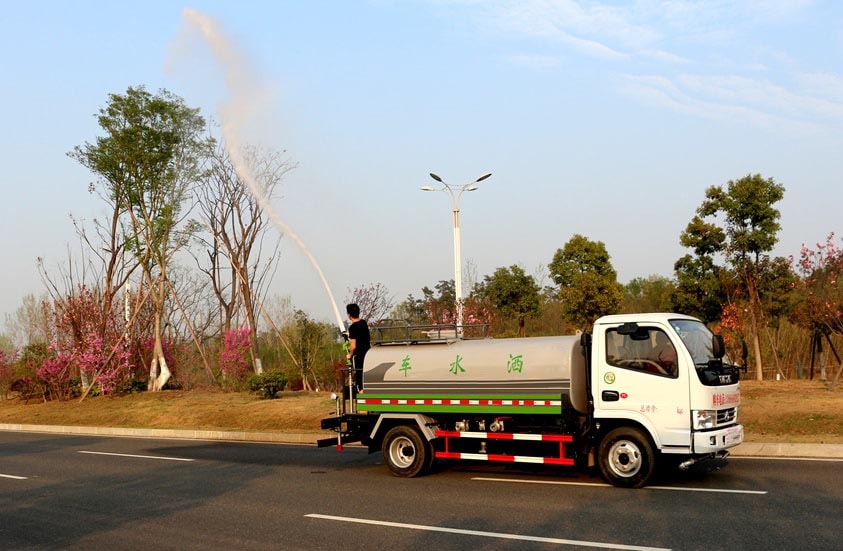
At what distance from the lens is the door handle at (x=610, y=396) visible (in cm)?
1098

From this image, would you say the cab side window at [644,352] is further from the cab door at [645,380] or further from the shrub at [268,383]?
the shrub at [268,383]

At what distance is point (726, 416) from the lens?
1101 cm

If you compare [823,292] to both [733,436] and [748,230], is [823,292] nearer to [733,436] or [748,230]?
[748,230]

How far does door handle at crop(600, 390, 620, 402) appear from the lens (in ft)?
36.0

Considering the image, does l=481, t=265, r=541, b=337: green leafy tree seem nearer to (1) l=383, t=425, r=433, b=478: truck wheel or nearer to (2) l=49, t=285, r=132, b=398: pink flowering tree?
(2) l=49, t=285, r=132, b=398: pink flowering tree

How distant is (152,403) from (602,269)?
1930cm

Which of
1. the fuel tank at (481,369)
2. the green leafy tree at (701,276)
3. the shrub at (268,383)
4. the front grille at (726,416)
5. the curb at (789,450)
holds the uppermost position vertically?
the green leafy tree at (701,276)

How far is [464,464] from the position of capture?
14078 millimetres

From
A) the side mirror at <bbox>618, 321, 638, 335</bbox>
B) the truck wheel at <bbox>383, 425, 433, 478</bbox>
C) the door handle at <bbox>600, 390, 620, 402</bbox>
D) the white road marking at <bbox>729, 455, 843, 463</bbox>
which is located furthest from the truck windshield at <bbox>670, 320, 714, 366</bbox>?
the truck wheel at <bbox>383, 425, 433, 478</bbox>

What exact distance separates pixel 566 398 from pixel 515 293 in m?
25.6

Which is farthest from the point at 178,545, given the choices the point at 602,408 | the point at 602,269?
the point at 602,269

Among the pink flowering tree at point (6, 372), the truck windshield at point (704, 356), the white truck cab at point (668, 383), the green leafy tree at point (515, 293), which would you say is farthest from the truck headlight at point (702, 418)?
the pink flowering tree at point (6, 372)

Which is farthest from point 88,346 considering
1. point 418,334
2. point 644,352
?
point 644,352

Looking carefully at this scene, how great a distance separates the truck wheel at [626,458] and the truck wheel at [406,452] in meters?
2.92
